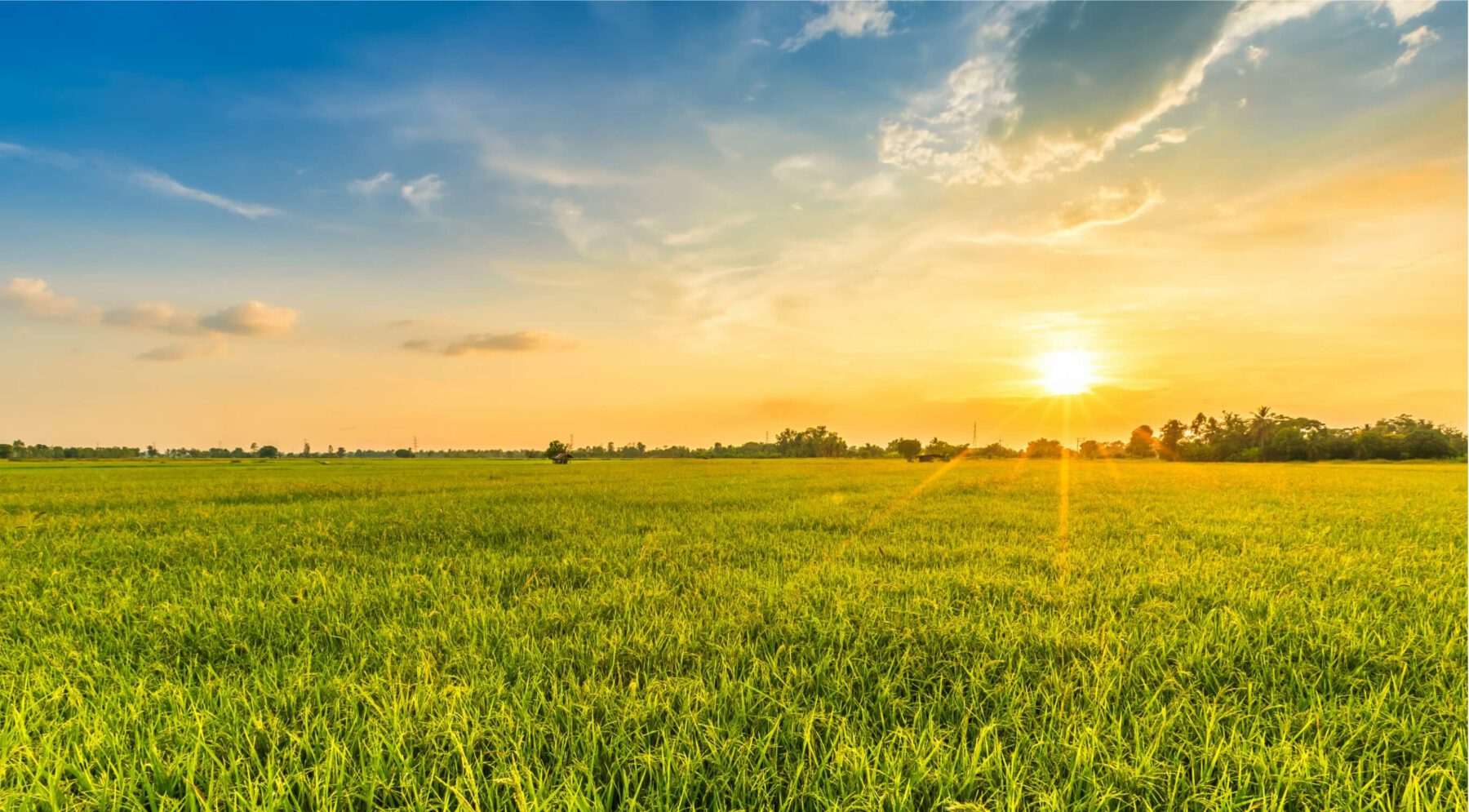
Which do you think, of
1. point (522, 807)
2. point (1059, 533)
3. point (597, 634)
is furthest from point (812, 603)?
point (1059, 533)

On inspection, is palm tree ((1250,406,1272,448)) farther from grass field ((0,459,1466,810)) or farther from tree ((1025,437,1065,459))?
grass field ((0,459,1466,810))

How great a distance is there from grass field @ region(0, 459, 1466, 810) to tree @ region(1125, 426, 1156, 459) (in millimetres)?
134074

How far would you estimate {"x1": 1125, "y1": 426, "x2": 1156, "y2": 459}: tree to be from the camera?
115m

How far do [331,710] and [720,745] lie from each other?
1.76m

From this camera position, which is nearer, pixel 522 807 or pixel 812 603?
pixel 522 807

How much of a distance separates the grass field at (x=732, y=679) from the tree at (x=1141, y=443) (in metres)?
134

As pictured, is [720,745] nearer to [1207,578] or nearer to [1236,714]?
[1236,714]

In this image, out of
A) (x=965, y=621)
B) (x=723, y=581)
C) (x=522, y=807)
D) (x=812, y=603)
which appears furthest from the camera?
(x=723, y=581)

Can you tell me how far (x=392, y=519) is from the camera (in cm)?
889

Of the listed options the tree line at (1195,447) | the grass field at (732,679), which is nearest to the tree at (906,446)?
the tree line at (1195,447)

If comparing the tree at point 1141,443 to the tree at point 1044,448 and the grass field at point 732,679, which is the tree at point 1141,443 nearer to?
the tree at point 1044,448

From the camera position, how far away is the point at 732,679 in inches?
106

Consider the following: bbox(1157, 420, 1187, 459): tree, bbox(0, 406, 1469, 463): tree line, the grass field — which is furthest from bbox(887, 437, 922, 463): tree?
the grass field

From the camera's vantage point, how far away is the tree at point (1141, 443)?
376 feet
